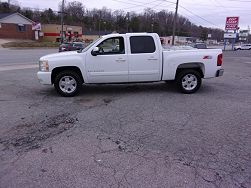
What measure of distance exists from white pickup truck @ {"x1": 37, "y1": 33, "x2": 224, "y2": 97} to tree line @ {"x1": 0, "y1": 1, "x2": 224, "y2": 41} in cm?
6812

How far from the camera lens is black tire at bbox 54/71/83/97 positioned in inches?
283

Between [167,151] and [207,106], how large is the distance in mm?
2967

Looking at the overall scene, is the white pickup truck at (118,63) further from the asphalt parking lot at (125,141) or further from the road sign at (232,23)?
the road sign at (232,23)

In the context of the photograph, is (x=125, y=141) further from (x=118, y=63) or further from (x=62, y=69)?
(x=62, y=69)

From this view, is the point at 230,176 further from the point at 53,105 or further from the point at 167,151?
the point at 53,105

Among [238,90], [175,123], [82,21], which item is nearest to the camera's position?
[175,123]

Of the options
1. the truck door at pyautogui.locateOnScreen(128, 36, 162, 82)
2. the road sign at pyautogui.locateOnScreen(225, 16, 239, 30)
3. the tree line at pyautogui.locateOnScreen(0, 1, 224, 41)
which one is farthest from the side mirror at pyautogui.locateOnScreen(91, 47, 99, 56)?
the tree line at pyautogui.locateOnScreen(0, 1, 224, 41)

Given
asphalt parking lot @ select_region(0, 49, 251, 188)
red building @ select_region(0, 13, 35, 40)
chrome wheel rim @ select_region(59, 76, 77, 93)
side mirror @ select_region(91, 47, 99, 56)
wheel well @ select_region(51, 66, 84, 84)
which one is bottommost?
asphalt parking lot @ select_region(0, 49, 251, 188)

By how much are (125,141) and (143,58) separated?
3639 mm

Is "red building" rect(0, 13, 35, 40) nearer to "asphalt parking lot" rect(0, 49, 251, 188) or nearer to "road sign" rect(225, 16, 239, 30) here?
"road sign" rect(225, 16, 239, 30)

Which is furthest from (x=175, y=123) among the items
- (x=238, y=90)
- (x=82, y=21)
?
(x=82, y=21)

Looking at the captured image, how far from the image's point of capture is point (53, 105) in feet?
21.1

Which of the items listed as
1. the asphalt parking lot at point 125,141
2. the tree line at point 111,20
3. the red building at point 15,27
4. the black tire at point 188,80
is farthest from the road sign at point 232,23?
the red building at point 15,27

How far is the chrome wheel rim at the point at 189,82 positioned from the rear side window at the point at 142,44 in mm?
1406
